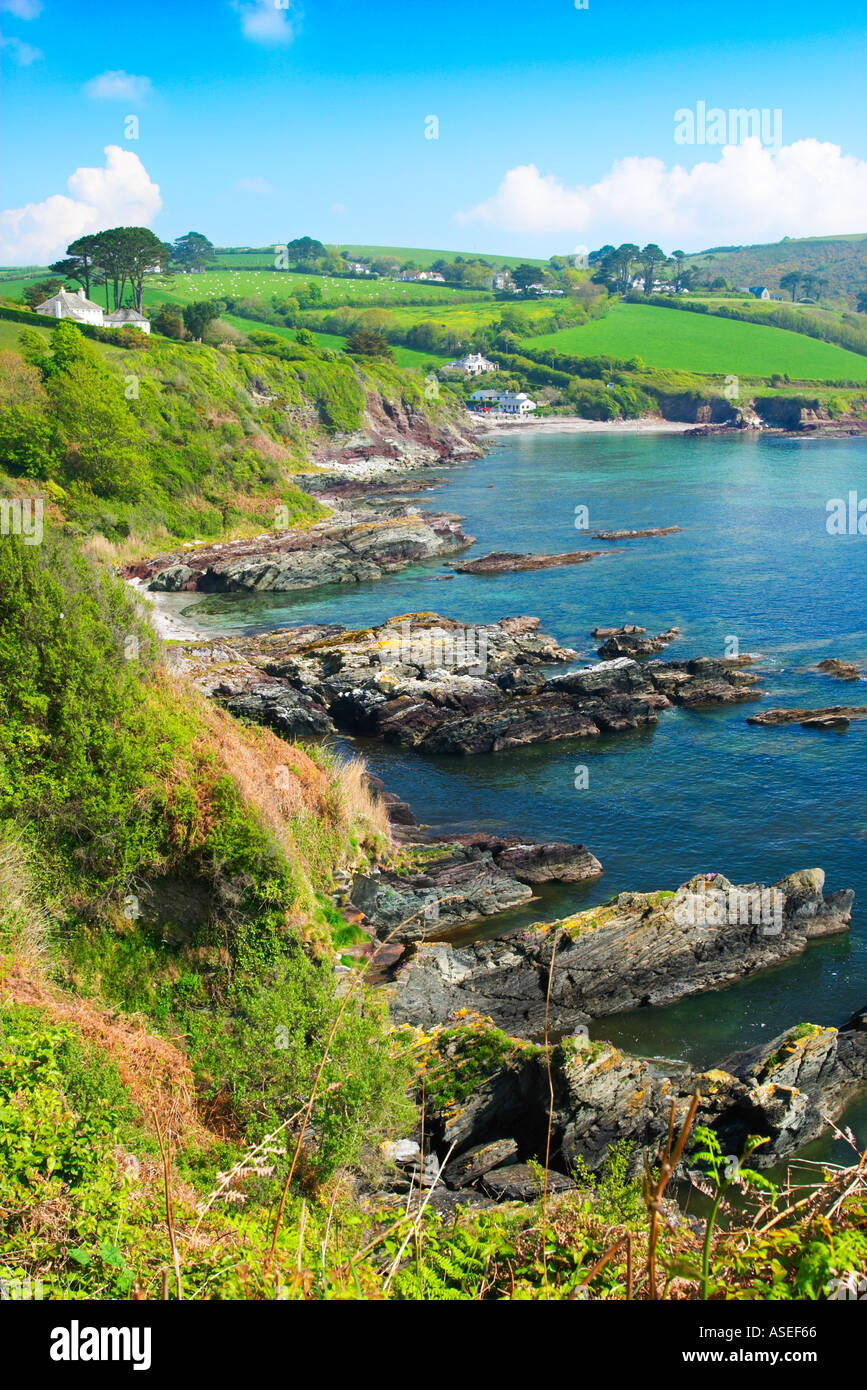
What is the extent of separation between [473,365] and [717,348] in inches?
1905

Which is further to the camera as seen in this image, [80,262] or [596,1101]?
[80,262]

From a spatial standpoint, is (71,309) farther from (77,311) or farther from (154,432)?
(154,432)

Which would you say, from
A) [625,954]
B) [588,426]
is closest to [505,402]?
[588,426]

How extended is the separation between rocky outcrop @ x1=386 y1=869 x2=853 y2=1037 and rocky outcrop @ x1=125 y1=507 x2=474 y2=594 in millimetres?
44741

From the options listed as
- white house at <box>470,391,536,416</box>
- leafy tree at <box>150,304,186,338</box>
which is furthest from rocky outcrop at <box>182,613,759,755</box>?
white house at <box>470,391,536,416</box>

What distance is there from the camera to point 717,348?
181625 millimetres

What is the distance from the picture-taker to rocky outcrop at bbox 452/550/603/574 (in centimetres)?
6591

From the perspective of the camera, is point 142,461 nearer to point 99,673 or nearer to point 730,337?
point 99,673

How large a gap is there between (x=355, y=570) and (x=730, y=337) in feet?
501

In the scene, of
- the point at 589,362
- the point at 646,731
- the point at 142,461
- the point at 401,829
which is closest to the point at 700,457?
the point at 589,362

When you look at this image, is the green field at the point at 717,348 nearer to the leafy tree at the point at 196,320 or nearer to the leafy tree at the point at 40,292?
the leafy tree at the point at 196,320

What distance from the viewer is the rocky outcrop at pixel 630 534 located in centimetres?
7438

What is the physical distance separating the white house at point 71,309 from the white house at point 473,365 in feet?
298

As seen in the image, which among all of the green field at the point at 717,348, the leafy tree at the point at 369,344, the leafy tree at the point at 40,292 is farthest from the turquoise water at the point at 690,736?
the green field at the point at 717,348
